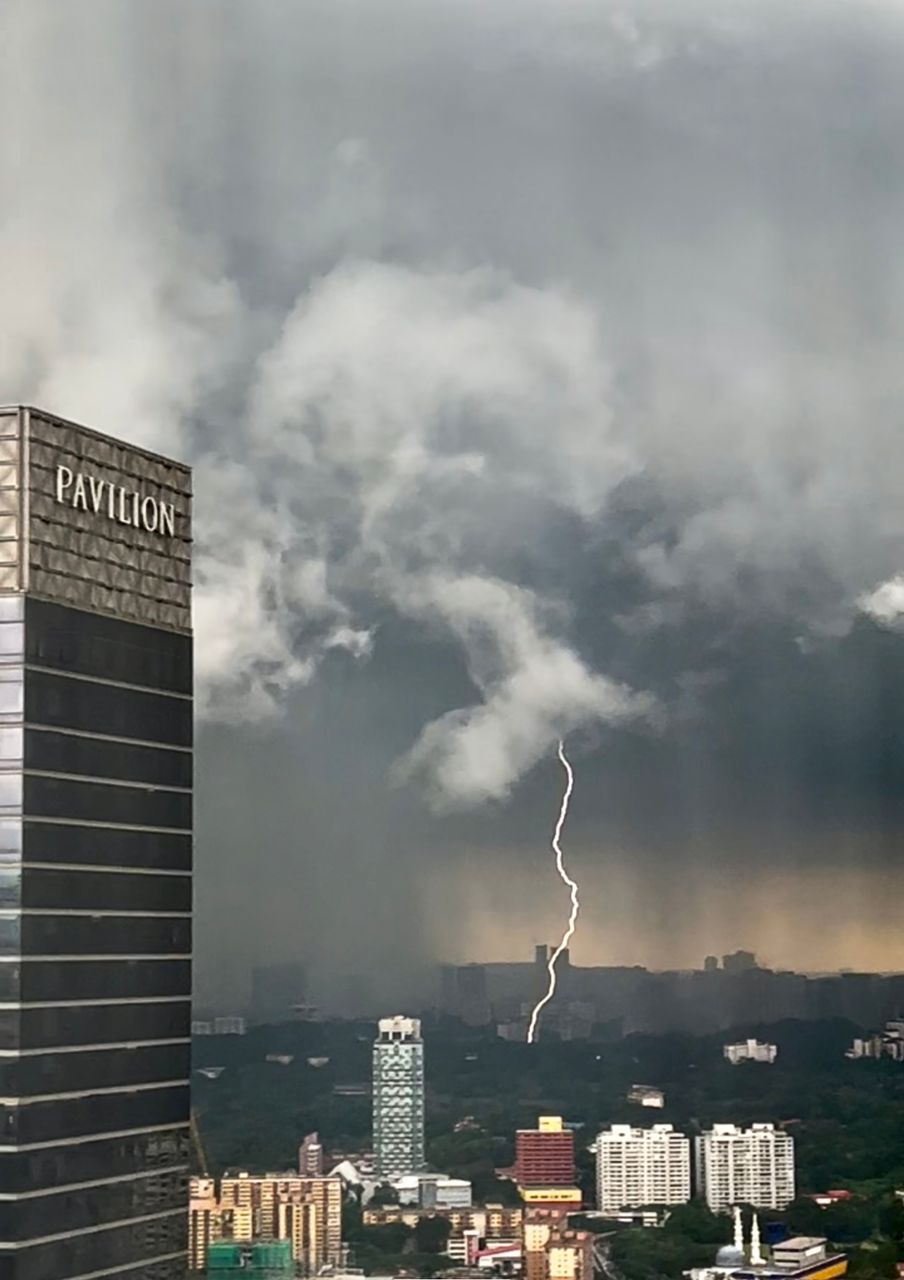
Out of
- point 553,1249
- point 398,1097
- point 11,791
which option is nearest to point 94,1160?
point 11,791

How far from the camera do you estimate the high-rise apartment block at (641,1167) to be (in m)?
8.83

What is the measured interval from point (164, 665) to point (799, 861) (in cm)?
323

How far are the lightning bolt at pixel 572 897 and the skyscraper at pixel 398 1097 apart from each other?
58cm

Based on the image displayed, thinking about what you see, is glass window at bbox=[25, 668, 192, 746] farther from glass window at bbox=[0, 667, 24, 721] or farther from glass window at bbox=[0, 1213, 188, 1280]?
glass window at bbox=[0, 1213, 188, 1280]

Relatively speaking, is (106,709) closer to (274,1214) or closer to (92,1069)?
(92,1069)

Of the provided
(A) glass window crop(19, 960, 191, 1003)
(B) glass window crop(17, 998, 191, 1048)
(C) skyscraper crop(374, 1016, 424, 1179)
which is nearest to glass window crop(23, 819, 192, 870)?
(A) glass window crop(19, 960, 191, 1003)

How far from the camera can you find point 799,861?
29.9 ft

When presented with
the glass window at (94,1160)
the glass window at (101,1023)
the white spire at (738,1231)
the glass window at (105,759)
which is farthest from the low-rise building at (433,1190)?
the glass window at (105,759)

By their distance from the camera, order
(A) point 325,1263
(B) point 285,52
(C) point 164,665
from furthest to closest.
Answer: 1. (B) point 285,52
2. (A) point 325,1263
3. (C) point 164,665

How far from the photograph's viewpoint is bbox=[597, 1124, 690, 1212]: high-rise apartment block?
883cm

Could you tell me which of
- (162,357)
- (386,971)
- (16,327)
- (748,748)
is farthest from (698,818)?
(16,327)

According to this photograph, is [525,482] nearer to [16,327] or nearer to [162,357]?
[162,357]

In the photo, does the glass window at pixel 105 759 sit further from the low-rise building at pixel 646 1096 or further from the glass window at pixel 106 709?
the low-rise building at pixel 646 1096

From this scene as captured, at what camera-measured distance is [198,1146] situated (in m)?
9.32
